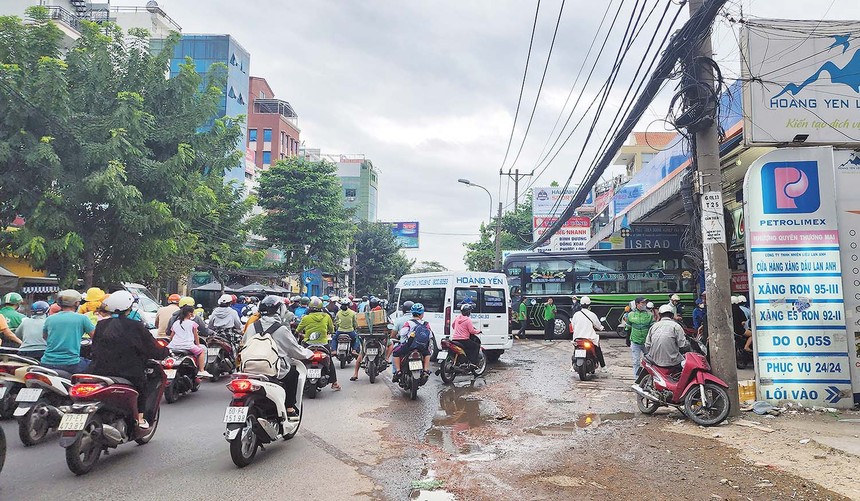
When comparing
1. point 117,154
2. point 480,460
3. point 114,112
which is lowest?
point 480,460

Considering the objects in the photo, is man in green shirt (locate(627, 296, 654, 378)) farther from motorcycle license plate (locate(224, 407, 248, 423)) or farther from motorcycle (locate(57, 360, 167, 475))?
motorcycle (locate(57, 360, 167, 475))

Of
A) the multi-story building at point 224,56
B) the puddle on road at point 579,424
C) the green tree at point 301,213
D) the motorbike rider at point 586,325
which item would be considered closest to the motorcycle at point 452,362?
the motorbike rider at point 586,325

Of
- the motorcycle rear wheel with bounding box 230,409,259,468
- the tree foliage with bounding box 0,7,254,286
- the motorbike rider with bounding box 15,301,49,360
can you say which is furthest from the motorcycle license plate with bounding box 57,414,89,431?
the tree foliage with bounding box 0,7,254,286

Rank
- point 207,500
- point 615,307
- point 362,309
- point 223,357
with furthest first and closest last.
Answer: point 615,307 → point 362,309 → point 223,357 → point 207,500

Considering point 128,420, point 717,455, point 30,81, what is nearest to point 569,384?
point 717,455

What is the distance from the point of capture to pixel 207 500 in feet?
15.5

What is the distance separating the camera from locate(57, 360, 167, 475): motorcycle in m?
5.14

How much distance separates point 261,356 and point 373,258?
2072 inches

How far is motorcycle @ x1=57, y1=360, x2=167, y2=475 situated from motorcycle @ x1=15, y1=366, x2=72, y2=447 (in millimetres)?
911

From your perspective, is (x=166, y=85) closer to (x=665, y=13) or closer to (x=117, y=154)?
(x=117, y=154)

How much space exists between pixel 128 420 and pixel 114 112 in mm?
11840

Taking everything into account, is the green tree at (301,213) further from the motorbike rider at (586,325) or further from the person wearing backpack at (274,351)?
the person wearing backpack at (274,351)

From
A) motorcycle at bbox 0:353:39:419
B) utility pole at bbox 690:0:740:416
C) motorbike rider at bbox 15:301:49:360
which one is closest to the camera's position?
motorcycle at bbox 0:353:39:419

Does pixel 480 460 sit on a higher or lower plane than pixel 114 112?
lower
